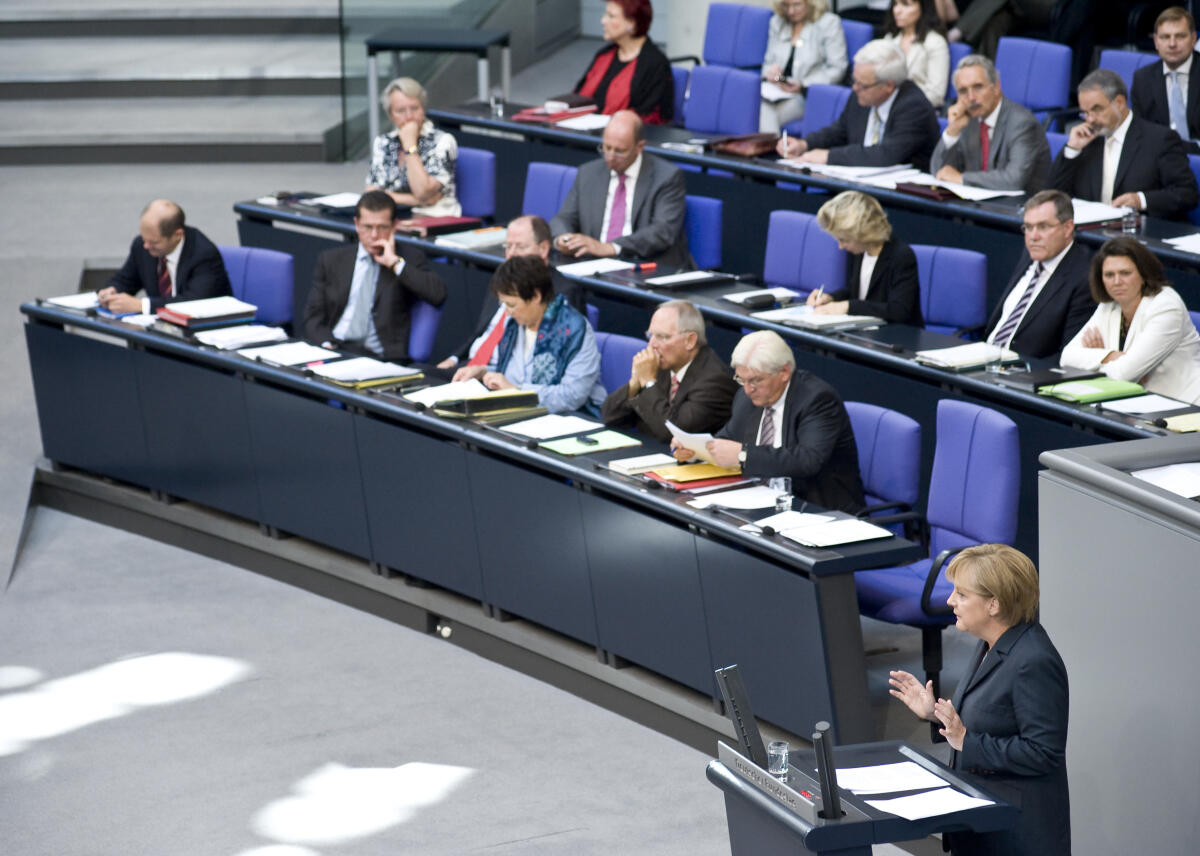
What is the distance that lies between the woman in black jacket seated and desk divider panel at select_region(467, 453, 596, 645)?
63.3 inches

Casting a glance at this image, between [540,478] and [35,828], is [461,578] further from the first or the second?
[35,828]

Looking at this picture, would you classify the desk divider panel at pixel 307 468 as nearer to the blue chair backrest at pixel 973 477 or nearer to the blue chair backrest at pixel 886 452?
the blue chair backrest at pixel 886 452

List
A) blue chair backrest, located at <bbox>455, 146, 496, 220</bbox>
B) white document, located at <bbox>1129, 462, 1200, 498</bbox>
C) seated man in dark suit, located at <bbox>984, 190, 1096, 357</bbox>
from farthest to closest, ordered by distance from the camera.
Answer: blue chair backrest, located at <bbox>455, 146, 496, 220</bbox> < seated man in dark suit, located at <bbox>984, 190, 1096, 357</bbox> < white document, located at <bbox>1129, 462, 1200, 498</bbox>

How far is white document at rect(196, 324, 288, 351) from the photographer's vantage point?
683 cm

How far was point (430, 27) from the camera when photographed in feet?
38.7

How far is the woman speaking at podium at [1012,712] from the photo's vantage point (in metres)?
3.43

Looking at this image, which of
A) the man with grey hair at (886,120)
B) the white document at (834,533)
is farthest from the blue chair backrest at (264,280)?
the white document at (834,533)

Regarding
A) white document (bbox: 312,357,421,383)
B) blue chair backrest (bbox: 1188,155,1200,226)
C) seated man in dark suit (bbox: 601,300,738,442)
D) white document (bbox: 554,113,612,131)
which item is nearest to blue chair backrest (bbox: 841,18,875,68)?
white document (bbox: 554,113,612,131)

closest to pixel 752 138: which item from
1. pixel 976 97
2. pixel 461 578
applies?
pixel 976 97

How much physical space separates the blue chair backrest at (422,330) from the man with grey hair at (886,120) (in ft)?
6.96

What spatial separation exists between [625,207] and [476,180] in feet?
3.53

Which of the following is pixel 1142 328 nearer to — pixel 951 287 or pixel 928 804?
pixel 951 287

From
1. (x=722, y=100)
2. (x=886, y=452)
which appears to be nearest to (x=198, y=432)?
(x=886, y=452)

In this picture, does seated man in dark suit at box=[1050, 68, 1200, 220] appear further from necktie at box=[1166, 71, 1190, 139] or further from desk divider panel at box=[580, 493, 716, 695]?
desk divider panel at box=[580, 493, 716, 695]
